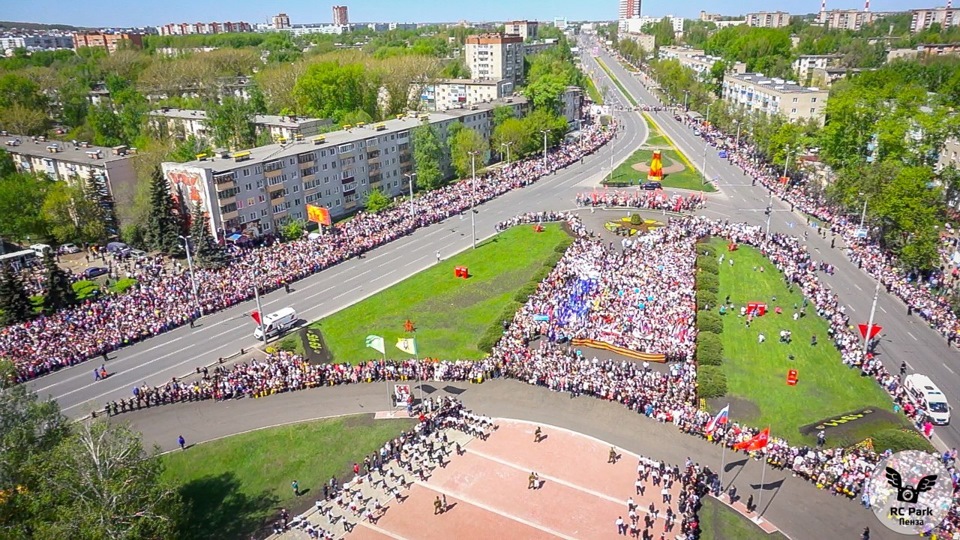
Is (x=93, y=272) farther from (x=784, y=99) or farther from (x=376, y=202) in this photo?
(x=784, y=99)

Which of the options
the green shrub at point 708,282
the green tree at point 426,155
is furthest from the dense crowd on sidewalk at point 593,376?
the green tree at point 426,155

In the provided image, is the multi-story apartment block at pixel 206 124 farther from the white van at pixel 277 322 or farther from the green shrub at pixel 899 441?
the green shrub at pixel 899 441

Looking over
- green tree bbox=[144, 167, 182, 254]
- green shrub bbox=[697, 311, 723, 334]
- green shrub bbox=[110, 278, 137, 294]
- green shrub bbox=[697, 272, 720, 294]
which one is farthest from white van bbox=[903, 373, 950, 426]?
green tree bbox=[144, 167, 182, 254]

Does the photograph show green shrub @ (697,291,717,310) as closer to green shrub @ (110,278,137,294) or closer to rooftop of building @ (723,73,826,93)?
green shrub @ (110,278,137,294)

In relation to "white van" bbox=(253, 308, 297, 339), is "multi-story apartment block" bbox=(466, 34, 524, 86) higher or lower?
higher

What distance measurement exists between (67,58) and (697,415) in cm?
20409

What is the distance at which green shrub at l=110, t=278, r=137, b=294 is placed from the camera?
55938 millimetres

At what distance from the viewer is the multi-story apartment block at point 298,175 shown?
6431cm

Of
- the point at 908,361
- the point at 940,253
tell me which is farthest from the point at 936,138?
the point at 908,361

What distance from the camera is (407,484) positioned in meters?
31.4

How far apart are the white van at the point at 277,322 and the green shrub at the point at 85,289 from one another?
59.4ft

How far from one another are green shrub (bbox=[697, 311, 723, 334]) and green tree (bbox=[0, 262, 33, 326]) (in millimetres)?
50723

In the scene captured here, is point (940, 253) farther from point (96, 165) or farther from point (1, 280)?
point (96, 165)

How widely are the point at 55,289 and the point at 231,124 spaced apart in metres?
49.2
